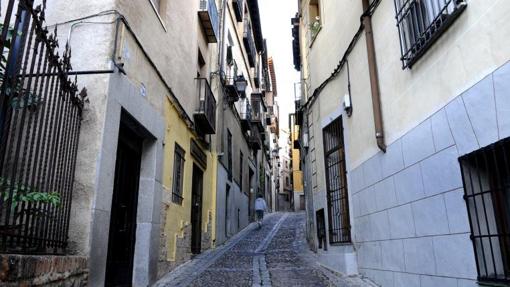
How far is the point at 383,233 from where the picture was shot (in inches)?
228

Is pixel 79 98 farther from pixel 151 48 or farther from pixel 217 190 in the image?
pixel 217 190

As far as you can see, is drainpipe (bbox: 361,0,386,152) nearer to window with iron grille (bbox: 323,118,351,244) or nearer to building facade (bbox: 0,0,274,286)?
window with iron grille (bbox: 323,118,351,244)

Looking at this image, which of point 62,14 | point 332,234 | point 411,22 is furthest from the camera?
point 332,234

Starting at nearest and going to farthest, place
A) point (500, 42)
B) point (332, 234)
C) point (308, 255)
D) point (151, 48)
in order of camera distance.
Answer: point (500, 42)
point (151, 48)
point (332, 234)
point (308, 255)

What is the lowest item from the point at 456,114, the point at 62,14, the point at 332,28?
the point at 456,114

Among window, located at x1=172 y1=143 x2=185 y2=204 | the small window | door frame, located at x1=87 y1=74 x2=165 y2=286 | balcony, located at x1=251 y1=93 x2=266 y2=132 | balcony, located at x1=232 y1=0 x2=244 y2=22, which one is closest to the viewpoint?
door frame, located at x1=87 y1=74 x2=165 y2=286

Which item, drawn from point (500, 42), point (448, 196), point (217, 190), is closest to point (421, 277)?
point (448, 196)

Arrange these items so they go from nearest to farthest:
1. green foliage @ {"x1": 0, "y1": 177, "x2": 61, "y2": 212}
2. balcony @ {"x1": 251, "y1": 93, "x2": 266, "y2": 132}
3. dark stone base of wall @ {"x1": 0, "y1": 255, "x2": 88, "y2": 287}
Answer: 1. dark stone base of wall @ {"x1": 0, "y1": 255, "x2": 88, "y2": 287}
2. green foliage @ {"x1": 0, "y1": 177, "x2": 61, "y2": 212}
3. balcony @ {"x1": 251, "y1": 93, "x2": 266, "y2": 132}

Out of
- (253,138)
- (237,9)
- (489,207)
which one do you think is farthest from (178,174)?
(253,138)

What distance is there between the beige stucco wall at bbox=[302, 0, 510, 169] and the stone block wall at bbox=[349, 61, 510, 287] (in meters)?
0.18

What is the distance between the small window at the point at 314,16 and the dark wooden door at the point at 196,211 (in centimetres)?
443

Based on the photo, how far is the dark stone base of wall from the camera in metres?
2.76

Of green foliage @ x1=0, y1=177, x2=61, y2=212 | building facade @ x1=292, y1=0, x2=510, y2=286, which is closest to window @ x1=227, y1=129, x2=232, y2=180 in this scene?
building facade @ x1=292, y1=0, x2=510, y2=286

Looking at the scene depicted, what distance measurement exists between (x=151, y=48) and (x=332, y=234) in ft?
15.7
